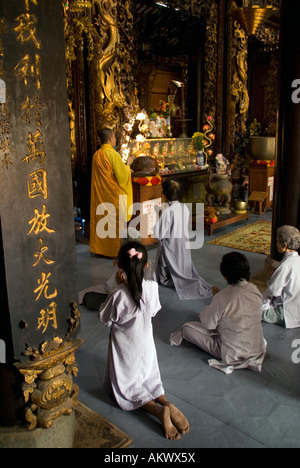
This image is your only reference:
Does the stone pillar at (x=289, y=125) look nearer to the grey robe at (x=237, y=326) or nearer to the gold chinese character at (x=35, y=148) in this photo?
the grey robe at (x=237, y=326)

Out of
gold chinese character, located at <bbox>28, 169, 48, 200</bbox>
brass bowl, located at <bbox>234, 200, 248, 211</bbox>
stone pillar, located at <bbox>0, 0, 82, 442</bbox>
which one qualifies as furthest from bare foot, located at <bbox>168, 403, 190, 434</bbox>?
brass bowl, located at <bbox>234, 200, 248, 211</bbox>

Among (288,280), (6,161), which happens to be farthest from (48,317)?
(288,280)

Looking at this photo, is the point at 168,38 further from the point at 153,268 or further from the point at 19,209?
the point at 19,209

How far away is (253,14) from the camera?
243 inches

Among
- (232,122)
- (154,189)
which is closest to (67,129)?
(154,189)

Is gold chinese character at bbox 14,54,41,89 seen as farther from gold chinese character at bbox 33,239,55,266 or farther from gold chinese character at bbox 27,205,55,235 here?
gold chinese character at bbox 33,239,55,266

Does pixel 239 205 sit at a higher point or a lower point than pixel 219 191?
lower

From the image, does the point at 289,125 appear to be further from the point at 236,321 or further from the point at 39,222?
the point at 39,222

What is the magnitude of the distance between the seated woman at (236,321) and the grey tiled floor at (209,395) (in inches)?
3.7

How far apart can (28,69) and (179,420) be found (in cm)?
197

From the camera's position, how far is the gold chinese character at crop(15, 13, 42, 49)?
5.82ft

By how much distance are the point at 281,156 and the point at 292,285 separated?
1446 mm

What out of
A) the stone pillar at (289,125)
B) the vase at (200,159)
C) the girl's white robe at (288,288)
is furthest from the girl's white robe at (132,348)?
the vase at (200,159)

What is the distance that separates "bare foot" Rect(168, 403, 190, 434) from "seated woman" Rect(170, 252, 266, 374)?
689 mm
